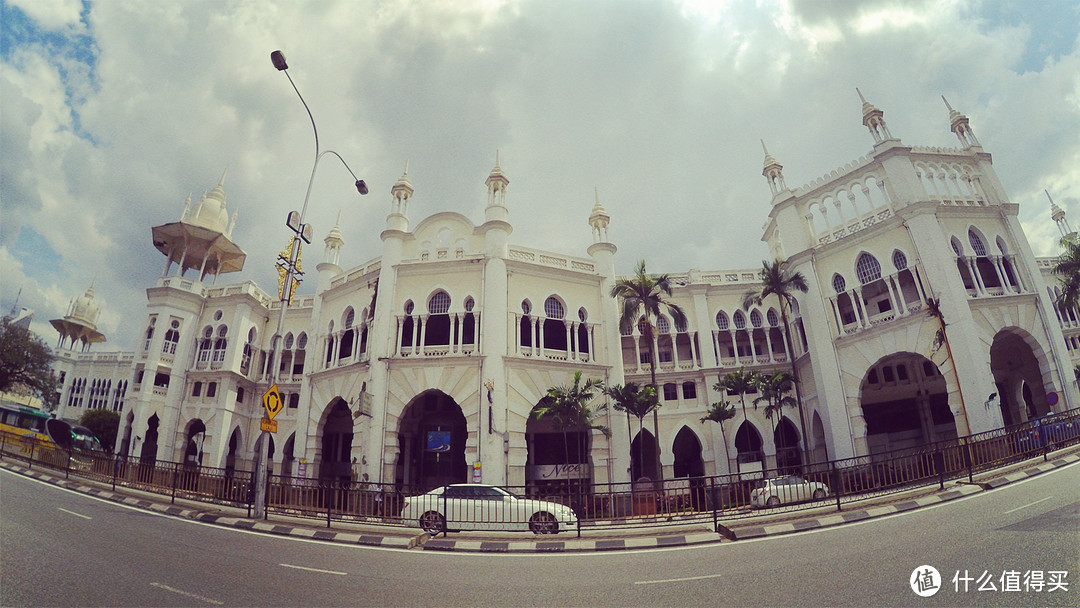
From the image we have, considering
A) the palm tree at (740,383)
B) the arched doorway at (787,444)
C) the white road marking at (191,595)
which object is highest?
the palm tree at (740,383)

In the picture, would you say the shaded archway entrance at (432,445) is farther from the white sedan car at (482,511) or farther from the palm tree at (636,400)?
the white sedan car at (482,511)

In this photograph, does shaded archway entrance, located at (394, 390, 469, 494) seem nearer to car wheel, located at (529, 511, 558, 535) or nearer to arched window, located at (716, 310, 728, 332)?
car wheel, located at (529, 511, 558, 535)

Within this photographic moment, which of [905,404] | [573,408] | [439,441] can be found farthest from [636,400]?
[905,404]

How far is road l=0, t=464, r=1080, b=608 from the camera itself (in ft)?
18.6

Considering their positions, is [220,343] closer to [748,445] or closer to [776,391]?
[748,445]

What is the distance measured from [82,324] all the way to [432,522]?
6154 cm

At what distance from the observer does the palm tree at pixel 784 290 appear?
2683 cm

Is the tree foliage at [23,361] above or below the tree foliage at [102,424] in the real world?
above

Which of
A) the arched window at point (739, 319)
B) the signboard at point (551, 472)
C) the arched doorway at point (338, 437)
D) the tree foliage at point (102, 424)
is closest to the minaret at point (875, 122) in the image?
the arched window at point (739, 319)

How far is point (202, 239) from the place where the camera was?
35250 millimetres

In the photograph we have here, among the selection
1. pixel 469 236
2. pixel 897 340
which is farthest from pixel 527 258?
pixel 897 340

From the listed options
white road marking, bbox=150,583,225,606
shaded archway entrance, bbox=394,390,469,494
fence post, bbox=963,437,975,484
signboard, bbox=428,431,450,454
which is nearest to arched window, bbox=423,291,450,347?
shaded archway entrance, bbox=394,390,469,494

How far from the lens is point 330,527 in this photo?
1166cm

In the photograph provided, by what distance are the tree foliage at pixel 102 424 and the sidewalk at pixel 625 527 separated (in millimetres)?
37662
